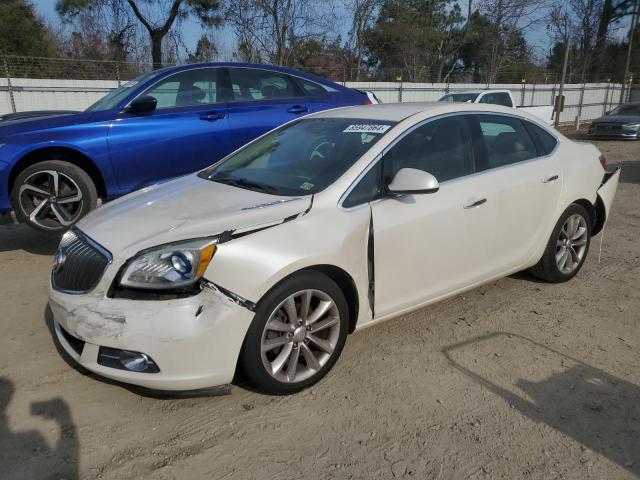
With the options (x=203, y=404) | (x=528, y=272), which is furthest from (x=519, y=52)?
(x=203, y=404)

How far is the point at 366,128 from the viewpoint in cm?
357

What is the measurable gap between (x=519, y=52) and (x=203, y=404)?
40.7m

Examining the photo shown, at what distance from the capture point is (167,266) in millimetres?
2633

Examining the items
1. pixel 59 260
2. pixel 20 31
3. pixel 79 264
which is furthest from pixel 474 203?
pixel 20 31

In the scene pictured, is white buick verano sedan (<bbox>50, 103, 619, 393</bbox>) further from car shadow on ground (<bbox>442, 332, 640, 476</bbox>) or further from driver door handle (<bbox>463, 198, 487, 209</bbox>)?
car shadow on ground (<bbox>442, 332, 640, 476</bbox>)

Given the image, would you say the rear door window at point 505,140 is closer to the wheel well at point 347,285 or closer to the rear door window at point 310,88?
the wheel well at point 347,285

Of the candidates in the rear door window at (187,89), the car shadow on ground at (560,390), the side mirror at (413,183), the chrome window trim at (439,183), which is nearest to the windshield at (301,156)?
the chrome window trim at (439,183)

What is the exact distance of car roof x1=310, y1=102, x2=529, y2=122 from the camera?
368 cm

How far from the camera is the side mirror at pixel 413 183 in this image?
10.2ft

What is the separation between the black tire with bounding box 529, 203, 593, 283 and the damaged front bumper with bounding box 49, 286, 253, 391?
278 centimetres

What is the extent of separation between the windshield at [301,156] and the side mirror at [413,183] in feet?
1.02

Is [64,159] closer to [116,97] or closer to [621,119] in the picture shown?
[116,97]

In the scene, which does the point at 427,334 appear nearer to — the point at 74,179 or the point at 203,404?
the point at 203,404

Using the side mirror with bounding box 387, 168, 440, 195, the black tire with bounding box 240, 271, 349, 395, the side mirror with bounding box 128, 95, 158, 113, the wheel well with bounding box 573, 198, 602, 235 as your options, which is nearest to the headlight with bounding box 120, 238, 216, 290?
the black tire with bounding box 240, 271, 349, 395
